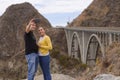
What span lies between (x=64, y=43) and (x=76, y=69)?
51.6ft

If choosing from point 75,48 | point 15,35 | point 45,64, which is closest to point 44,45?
point 45,64

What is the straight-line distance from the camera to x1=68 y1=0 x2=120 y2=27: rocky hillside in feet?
281

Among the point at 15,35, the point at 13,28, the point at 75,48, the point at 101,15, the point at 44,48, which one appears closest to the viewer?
the point at 44,48

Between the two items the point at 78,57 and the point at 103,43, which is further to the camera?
the point at 78,57

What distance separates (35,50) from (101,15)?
263 ft

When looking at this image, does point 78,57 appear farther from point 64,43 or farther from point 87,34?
point 87,34

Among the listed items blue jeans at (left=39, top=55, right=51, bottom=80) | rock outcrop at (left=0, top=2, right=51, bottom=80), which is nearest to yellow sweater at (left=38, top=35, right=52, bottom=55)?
blue jeans at (left=39, top=55, right=51, bottom=80)

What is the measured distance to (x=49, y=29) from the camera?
9000cm

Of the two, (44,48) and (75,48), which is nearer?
(44,48)

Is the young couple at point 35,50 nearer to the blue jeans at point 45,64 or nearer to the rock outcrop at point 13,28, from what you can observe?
the blue jeans at point 45,64

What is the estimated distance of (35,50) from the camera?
1070 cm

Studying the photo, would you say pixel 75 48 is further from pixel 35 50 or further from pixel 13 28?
pixel 35 50

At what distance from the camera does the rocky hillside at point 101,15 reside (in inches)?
3373

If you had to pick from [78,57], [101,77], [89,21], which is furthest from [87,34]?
[101,77]
